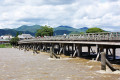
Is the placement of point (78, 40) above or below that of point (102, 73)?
above

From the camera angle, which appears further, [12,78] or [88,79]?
[12,78]

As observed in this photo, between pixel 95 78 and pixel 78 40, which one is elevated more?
pixel 78 40

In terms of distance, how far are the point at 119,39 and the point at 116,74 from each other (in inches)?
235

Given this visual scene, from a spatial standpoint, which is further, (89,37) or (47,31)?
(47,31)

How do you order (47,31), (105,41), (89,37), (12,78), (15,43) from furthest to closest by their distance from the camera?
(47,31) < (15,43) < (89,37) < (105,41) < (12,78)

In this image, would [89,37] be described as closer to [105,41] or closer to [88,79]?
[105,41]

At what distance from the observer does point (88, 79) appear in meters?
19.8

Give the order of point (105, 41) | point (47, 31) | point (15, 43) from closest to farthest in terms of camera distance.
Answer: point (105, 41) → point (15, 43) → point (47, 31)

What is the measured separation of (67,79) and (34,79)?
334 cm

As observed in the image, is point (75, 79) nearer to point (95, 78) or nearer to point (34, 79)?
point (95, 78)

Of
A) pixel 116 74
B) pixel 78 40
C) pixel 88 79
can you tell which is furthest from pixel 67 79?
pixel 78 40

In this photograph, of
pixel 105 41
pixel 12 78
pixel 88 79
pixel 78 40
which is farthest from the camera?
pixel 78 40

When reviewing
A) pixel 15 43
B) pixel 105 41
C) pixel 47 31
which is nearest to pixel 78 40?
pixel 105 41

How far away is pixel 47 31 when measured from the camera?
16125 centimetres
